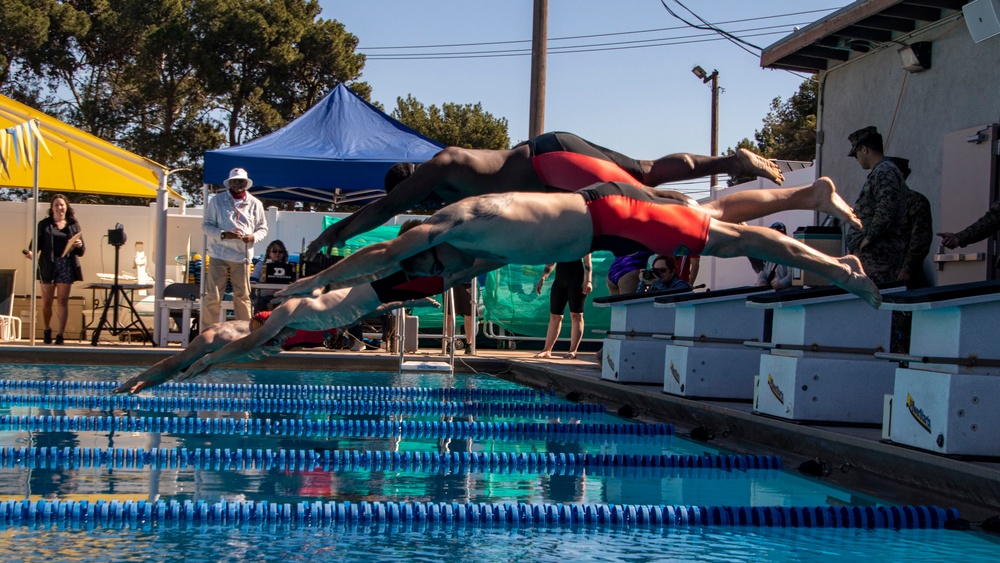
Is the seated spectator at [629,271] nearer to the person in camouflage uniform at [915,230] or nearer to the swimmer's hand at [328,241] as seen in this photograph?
the person in camouflage uniform at [915,230]

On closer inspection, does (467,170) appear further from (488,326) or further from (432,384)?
(488,326)

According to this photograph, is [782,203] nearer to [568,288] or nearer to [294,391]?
[294,391]

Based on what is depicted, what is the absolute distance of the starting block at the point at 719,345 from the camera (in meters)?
8.72

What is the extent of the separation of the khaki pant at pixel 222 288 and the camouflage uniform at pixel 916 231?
6843mm

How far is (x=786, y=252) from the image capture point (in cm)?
527

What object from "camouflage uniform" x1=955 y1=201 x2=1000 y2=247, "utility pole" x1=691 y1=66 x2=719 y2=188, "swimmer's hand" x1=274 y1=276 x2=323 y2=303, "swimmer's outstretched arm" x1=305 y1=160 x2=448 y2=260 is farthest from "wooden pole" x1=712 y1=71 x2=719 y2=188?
"swimmer's hand" x1=274 y1=276 x2=323 y2=303

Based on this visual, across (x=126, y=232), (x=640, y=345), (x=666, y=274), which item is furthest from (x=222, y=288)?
(x=126, y=232)

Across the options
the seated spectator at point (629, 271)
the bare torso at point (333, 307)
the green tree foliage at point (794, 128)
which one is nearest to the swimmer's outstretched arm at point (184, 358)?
the bare torso at point (333, 307)

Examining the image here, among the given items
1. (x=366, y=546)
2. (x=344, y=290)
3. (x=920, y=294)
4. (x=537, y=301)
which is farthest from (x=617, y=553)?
(x=537, y=301)

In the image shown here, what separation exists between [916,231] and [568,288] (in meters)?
5.49

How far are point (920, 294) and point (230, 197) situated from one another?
8.11m

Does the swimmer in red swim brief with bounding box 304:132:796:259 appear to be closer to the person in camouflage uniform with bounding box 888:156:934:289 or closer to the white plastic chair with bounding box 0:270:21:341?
the person in camouflage uniform with bounding box 888:156:934:289

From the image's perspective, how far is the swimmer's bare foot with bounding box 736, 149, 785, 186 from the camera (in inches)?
239

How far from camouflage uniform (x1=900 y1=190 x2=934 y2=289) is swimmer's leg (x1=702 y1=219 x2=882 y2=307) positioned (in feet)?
9.19
